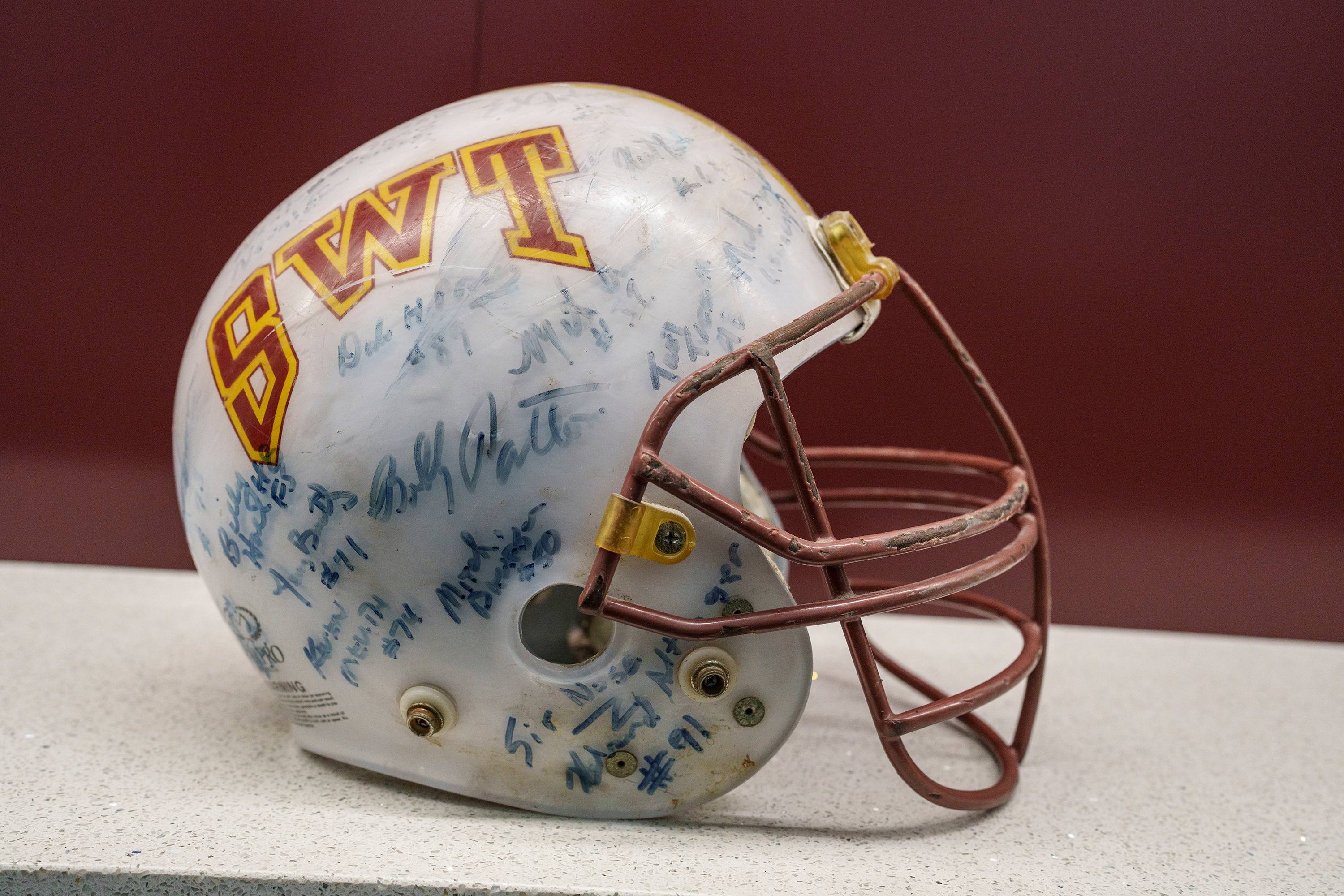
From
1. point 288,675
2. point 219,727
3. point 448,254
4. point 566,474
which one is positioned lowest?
point 219,727

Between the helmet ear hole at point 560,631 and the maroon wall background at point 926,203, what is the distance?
537mm

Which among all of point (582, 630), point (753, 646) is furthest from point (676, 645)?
point (582, 630)

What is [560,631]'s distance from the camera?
975 mm

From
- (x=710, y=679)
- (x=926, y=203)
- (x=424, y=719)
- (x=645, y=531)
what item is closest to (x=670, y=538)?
(x=645, y=531)

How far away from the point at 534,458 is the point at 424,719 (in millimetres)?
231

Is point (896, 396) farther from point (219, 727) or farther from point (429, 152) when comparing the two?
point (219, 727)

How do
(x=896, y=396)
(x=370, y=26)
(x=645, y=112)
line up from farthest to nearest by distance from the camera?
(x=896, y=396) < (x=370, y=26) < (x=645, y=112)

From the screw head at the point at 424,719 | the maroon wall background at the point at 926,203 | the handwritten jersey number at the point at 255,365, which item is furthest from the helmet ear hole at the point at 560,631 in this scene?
the maroon wall background at the point at 926,203

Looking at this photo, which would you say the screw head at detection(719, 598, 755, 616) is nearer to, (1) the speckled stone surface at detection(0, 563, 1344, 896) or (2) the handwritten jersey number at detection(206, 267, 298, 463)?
(1) the speckled stone surface at detection(0, 563, 1344, 896)

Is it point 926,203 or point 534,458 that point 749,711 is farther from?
point 926,203

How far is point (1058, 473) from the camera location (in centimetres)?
142

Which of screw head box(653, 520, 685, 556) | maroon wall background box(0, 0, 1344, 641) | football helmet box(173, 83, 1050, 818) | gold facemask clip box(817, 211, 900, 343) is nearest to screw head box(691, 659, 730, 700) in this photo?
football helmet box(173, 83, 1050, 818)

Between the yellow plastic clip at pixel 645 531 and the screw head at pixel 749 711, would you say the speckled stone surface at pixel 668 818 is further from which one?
the yellow plastic clip at pixel 645 531

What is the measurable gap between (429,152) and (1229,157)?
3.47ft
